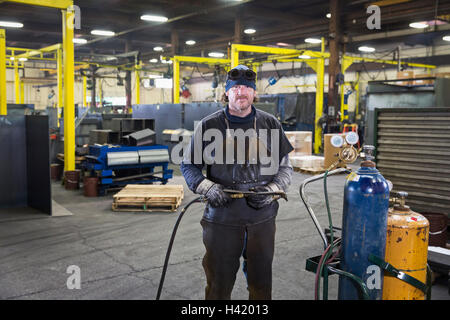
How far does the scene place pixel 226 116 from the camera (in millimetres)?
2869

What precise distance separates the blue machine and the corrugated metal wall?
16.4 ft

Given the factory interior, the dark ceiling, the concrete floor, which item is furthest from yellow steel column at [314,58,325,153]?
the concrete floor

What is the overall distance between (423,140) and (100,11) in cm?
1439

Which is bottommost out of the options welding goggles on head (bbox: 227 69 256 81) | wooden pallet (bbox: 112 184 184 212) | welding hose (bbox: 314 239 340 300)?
wooden pallet (bbox: 112 184 184 212)

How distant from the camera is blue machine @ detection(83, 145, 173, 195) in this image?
8.06m

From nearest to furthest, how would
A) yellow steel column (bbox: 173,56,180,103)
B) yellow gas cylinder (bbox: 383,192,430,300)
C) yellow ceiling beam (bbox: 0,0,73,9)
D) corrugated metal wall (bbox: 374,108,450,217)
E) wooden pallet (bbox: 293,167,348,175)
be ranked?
yellow gas cylinder (bbox: 383,192,430,300) → corrugated metal wall (bbox: 374,108,450,217) → yellow ceiling beam (bbox: 0,0,73,9) → wooden pallet (bbox: 293,167,348,175) → yellow steel column (bbox: 173,56,180,103)

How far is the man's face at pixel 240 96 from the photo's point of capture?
2748 millimetres

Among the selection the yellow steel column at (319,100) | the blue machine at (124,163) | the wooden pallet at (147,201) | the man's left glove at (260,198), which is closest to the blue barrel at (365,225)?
the man's left glove at (260,198)

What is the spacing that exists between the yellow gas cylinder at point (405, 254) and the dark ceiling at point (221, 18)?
10843mm

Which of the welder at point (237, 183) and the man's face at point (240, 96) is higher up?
the man's face at point (240, 96)

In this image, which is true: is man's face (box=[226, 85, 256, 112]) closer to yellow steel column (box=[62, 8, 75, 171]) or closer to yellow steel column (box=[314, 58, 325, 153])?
yellow steel column (box=[62, 8, 75, 171])

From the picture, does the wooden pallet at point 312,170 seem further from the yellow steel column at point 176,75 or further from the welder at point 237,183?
the welder at point 237,183

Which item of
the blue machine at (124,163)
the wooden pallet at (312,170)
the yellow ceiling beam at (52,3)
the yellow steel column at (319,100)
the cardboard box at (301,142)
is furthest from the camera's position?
the yellow steel column at (319,100)
